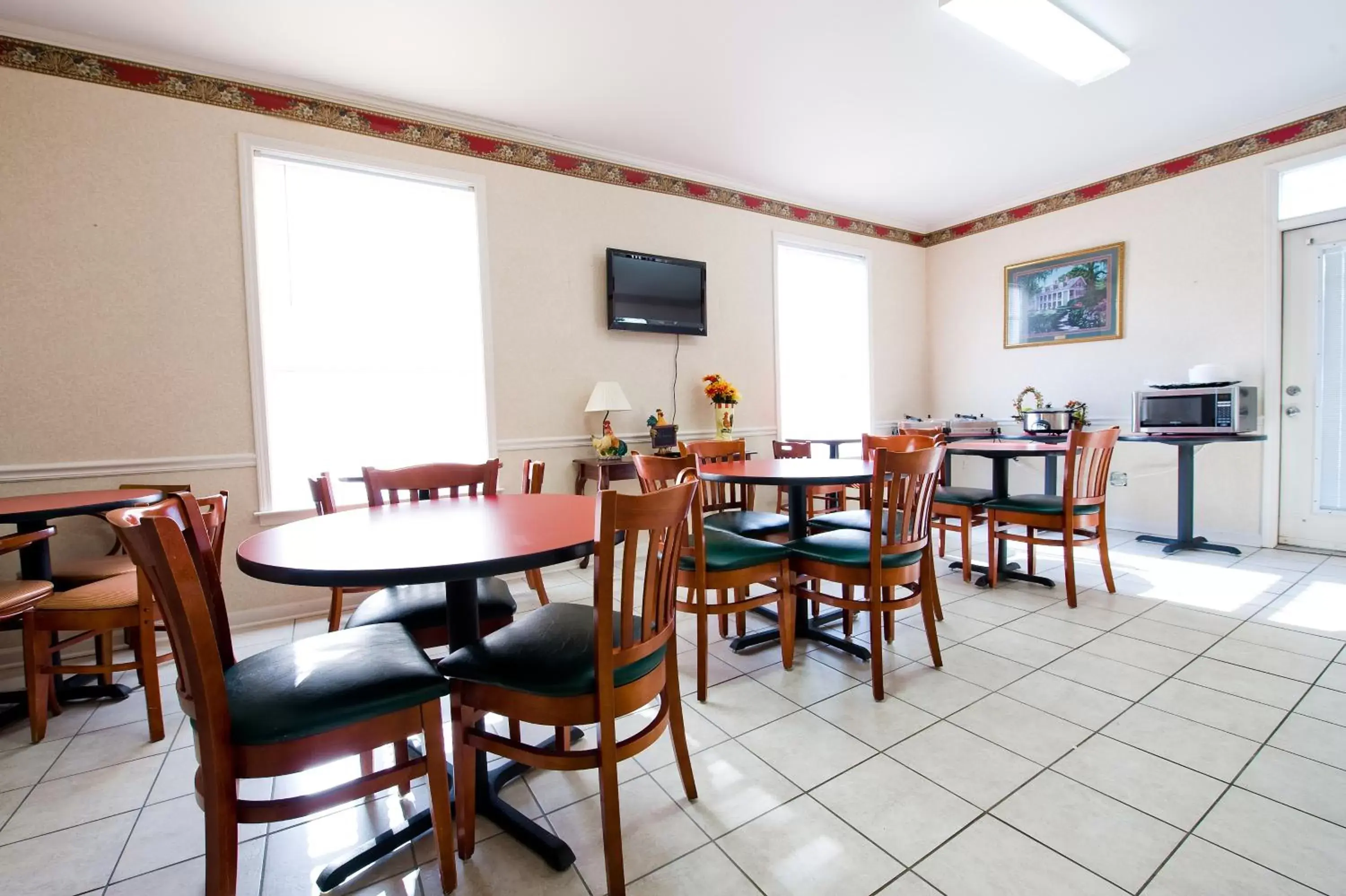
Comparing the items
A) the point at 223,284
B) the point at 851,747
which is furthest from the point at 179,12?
the point at 851,747

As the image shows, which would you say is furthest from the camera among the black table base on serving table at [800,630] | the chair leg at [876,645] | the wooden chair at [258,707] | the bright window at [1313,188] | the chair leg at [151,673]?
the bright window at [1313,188]

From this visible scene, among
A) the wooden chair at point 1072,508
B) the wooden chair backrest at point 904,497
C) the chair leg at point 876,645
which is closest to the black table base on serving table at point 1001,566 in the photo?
the wooden chair at point 1072,508

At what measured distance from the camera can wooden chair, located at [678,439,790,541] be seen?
115 inches

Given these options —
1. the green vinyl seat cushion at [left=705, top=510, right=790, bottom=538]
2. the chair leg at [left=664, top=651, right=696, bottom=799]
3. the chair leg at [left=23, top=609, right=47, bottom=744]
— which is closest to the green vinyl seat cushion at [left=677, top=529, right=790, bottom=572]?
the green vinyl seat cushion at [left=705, top=510, right=790, bottom=538]

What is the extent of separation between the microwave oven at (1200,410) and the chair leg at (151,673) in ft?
19.8

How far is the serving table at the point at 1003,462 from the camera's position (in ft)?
11.3

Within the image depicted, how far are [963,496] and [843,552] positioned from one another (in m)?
1.78

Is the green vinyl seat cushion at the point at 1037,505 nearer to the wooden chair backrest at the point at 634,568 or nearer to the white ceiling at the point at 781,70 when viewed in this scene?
the white ceiling at the point at 781,70

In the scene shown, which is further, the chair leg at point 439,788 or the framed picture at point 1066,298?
the framed picture at point 1066,298

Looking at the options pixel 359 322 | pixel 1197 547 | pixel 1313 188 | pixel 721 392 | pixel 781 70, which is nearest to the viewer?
pixel 781 70

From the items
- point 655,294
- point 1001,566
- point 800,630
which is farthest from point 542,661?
point 655,294

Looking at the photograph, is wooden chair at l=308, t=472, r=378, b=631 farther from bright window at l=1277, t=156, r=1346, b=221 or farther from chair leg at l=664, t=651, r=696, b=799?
bright window at l=1277, t=156, r=1346, b=221

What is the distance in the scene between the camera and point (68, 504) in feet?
7.58

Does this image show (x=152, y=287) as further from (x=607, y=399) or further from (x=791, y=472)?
(x=791, y=472)
